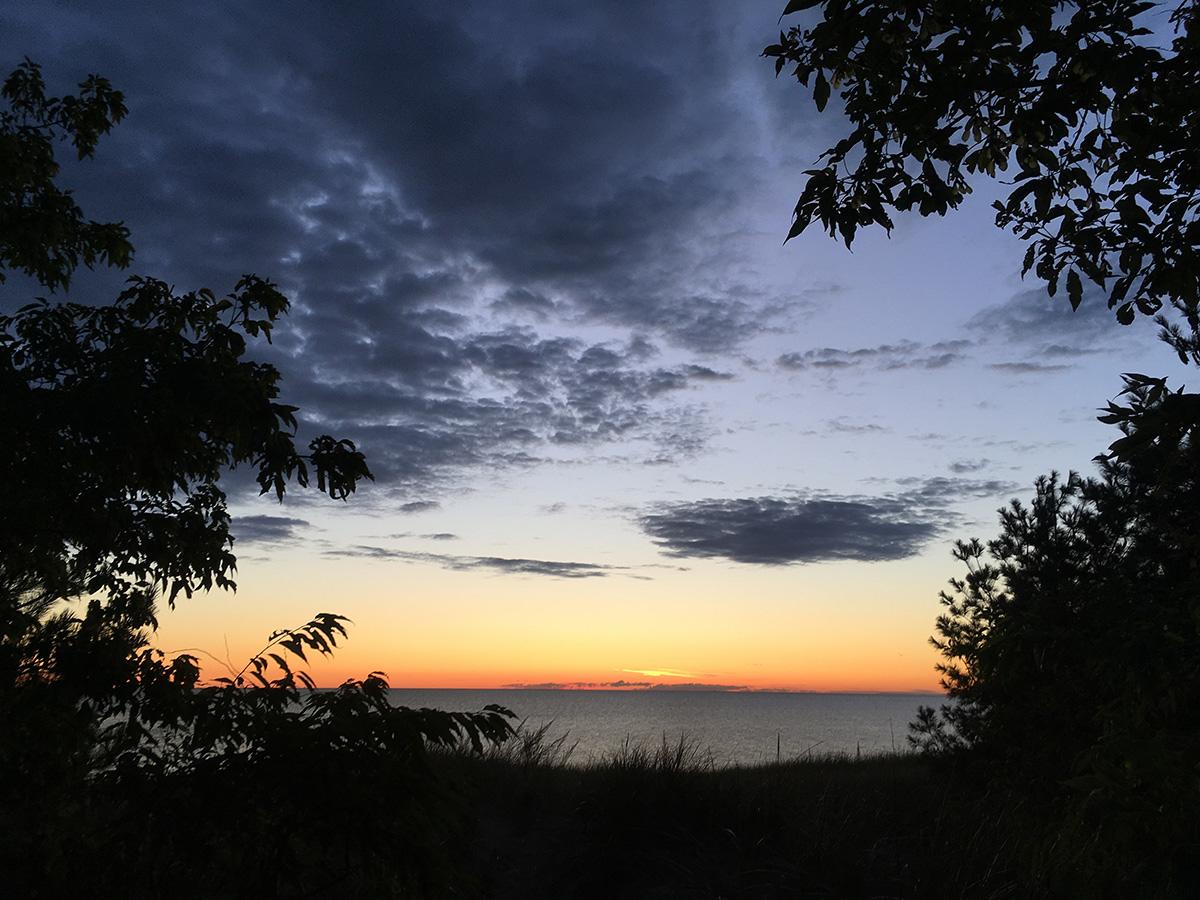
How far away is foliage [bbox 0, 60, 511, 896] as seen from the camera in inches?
165

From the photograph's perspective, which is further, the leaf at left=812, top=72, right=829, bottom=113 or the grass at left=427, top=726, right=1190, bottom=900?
the grass at left=427, top=726, right=1190, bottom=900

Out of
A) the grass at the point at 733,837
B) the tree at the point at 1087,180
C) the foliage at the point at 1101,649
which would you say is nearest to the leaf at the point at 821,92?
the tree at the point at 1087,180

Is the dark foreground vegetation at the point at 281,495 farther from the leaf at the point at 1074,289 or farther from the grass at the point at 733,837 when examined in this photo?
the grass at the point at 733,837

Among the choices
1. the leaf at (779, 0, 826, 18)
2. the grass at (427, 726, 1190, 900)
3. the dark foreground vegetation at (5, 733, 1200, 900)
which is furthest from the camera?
the grass at (427, 726, 1190, 900)

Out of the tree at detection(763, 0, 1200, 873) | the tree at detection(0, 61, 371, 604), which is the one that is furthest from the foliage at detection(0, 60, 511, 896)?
the tree at detection(763, 0, 1200, 873)

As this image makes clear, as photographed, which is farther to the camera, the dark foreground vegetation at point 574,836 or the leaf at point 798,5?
the dark foreground vegetation at point 574,836

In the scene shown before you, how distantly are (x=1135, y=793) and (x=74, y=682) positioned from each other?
575 centimetres

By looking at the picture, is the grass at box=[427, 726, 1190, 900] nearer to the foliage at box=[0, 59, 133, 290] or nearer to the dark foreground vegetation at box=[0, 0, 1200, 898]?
the dark foreground vegetation at box=[0, 0, 1200, 898]

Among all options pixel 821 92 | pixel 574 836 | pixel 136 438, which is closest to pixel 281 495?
pixel 136 438

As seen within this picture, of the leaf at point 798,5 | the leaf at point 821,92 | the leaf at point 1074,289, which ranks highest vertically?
the leaf at point 821,92

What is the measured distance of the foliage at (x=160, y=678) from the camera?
13.7 ft

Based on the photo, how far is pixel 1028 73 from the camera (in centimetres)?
400

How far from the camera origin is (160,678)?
15.4 feet

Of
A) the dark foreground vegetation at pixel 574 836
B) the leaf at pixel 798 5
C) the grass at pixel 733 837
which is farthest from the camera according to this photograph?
the grass at pixel 733 837
